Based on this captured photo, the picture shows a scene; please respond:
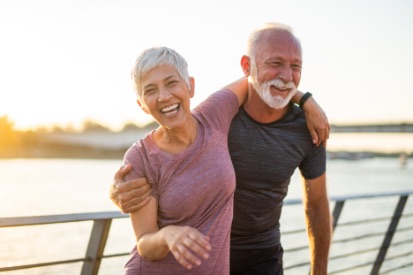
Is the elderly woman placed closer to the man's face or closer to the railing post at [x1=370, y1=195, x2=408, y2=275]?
the man's face

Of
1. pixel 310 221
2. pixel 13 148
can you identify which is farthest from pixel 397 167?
pixel 310 221

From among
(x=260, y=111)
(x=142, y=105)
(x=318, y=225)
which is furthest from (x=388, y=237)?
(x=142, y=105)

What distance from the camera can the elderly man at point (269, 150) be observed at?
2.37 metres

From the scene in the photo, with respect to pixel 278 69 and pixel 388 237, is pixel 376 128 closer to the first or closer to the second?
pixel 388 237

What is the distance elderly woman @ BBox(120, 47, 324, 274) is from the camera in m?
1.88

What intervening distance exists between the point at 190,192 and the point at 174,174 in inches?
3.4

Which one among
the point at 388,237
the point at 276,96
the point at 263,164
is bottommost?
the point at 388,237

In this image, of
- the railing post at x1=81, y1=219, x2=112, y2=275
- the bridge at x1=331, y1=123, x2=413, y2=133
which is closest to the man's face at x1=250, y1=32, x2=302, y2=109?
the railing post at x1=81, y1=219, x2=112, y2=275

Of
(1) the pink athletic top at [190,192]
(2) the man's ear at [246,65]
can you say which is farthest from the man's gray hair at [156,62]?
(2) the man's ear at [246,65]

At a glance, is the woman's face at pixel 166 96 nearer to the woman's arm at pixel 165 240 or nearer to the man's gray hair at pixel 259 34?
the woman's arm at pixel 165 240

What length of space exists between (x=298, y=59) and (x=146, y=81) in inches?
30.2

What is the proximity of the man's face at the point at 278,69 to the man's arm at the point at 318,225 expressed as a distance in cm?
45

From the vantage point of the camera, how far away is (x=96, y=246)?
2.68 metres

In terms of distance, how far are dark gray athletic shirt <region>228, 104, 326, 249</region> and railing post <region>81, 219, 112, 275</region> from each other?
622 mm
